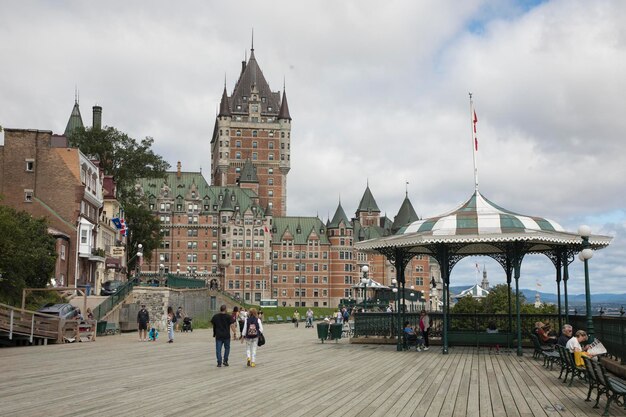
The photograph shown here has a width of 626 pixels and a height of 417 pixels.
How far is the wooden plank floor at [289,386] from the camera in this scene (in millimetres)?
11750

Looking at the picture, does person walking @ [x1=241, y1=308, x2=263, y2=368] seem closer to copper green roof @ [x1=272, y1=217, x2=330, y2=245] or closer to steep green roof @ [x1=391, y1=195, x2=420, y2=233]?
copper green roof @ [x1=272, y1=217, x2=330, y2=245]

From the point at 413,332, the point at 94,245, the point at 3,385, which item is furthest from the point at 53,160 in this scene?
the point at 3,385

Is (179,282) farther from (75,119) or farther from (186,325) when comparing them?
(75,119)

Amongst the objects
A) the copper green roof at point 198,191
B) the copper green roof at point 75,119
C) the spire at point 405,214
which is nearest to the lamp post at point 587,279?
the copper green roof at point 75,119

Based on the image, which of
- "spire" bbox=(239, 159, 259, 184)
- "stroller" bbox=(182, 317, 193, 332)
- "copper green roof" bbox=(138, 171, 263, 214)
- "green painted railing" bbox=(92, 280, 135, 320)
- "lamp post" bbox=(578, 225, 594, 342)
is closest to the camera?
"lamp post" bbox=(578, 225, 594, 342)

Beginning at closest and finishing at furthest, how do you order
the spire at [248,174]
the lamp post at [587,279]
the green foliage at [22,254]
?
1. the lamp post at [587,279]
2. the green foliage at [22,254]
3. the spire at [248,174]

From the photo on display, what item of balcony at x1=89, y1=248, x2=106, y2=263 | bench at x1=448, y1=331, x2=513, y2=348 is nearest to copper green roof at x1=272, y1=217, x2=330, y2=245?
balcony at x1=89, y1=248, x2=106, y2=263

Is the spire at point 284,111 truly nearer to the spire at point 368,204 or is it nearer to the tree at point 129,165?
the spire at point 368,204

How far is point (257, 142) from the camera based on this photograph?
15762cm

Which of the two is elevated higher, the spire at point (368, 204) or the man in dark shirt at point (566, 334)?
the spire at point (368, 204)

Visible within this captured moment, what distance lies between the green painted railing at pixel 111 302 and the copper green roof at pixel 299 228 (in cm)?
9160

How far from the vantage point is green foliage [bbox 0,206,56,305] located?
34438 millimetres

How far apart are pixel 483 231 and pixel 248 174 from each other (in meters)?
127

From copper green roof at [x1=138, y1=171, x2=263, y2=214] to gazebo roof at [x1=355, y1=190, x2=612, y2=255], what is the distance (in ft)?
367
